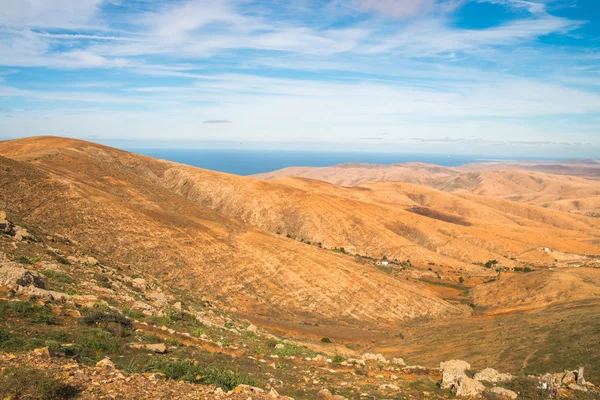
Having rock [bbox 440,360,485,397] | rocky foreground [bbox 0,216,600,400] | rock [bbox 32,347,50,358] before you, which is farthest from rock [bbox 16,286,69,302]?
rock [bbox 440,360,485,397]

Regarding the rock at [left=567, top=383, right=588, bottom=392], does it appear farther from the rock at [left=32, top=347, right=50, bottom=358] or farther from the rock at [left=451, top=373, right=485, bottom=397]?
the rock at [left=32, top=347, right=50, bottom=358]

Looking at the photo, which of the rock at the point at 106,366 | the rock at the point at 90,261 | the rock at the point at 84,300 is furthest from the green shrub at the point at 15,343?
the rock at the point at 90,261

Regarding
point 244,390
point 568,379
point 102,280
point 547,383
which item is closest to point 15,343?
point 244,390

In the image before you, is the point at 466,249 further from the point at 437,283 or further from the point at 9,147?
the point at 9,147

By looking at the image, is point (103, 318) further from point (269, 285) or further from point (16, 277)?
point (269, 285)

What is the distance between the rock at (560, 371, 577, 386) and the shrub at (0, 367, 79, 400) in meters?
15.5

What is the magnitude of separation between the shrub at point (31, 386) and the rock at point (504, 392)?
1178 cm

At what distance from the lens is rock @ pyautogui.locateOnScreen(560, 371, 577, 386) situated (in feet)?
42.8

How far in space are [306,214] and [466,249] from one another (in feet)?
103

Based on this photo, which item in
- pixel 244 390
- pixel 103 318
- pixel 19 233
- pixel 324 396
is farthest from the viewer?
pixel 19 233

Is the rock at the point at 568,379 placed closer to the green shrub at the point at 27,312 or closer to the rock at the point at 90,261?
the green shrub at the point at 27,312

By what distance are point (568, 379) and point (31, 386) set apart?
16.6m

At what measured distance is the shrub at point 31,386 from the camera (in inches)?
233

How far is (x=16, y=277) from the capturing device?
11.6 m
